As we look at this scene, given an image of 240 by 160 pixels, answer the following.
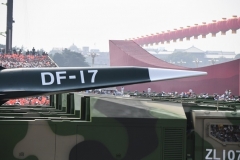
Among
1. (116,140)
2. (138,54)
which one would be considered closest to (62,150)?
(116,140)

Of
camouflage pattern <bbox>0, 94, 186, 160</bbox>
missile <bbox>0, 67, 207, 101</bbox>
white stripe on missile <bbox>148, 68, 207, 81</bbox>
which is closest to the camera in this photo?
camouflage pattern <bbox>0, 94, 186, 160</bbox>

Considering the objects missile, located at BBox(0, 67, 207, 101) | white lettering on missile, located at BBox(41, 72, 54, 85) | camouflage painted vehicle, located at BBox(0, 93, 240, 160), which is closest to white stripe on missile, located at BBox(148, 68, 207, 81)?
missile, located at BBox(0, 67, 207, 101)

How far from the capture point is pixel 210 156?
36.1 feet

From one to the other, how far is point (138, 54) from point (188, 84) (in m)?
15.9

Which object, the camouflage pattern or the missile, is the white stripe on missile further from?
the camouflage pattern

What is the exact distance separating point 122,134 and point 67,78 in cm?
139

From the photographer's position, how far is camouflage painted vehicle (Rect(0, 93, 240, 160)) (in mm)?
10281

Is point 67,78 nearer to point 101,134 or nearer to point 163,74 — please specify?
point 101,134

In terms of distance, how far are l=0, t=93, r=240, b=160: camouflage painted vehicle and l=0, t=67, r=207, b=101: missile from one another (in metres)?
0.44

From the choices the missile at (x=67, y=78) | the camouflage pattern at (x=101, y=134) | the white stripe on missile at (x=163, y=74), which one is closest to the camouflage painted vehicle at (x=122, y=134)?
the camouflage pattern at (x=101, y=134)

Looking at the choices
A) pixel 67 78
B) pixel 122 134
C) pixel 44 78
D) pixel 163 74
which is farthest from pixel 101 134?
pixel 163 74

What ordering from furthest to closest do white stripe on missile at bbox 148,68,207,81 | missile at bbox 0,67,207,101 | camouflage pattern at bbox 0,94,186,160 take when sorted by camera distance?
white stripe on missile at bbox 148,68,207,81
missile at bbox 0,67,207,101
camouflage pattern at bbox 0,94,186,160

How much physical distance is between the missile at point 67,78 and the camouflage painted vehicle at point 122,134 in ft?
1.45

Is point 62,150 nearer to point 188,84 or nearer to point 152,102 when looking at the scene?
point 152,102
